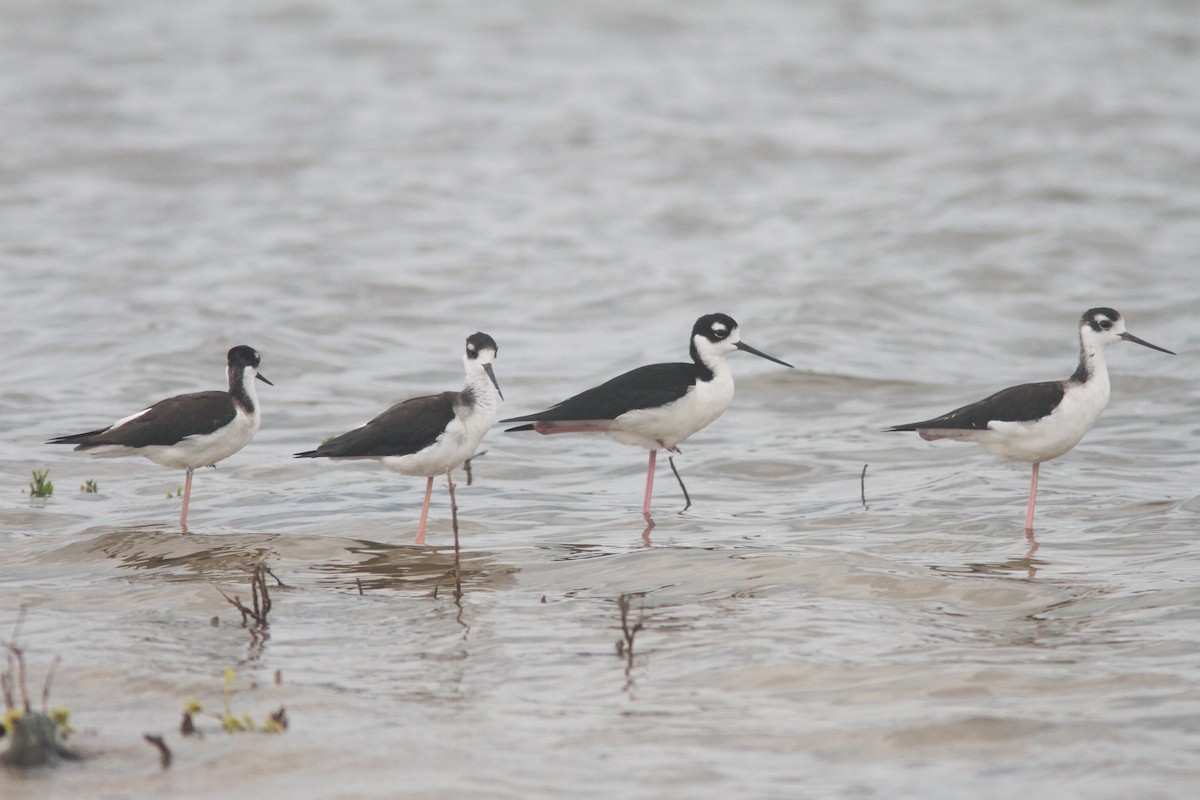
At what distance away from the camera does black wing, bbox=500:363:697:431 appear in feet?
33.7

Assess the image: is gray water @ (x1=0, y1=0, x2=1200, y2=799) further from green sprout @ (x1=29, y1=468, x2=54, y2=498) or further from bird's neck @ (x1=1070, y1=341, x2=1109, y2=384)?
bird's neck @ (x1=1070, y1=341, x2=1109, y2=384)

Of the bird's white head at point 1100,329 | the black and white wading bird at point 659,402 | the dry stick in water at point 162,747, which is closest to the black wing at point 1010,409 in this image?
the bird's white head at point 1100,329

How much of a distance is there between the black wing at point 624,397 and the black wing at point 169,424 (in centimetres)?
200

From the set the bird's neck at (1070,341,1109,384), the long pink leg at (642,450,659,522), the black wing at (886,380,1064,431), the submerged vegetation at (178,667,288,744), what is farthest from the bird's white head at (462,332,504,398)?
the submerged vegetation at (178,667,288,744)

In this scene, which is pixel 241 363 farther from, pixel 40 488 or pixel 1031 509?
pixel 1031 509

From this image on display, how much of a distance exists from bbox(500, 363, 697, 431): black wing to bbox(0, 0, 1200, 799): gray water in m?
0.76

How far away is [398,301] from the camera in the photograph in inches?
704

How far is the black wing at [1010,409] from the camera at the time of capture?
980cm

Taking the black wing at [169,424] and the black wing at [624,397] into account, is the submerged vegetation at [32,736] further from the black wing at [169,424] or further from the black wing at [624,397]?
the black wing at [624,397]

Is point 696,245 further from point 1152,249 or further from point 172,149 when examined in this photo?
point 172,149

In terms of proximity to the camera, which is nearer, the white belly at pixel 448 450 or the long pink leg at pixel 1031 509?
the white belly at pixel 448 450

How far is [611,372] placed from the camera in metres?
14.8

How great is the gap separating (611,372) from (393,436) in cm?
549

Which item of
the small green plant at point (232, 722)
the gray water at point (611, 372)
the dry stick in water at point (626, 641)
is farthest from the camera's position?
the dry stick in water at point (626, 641)
